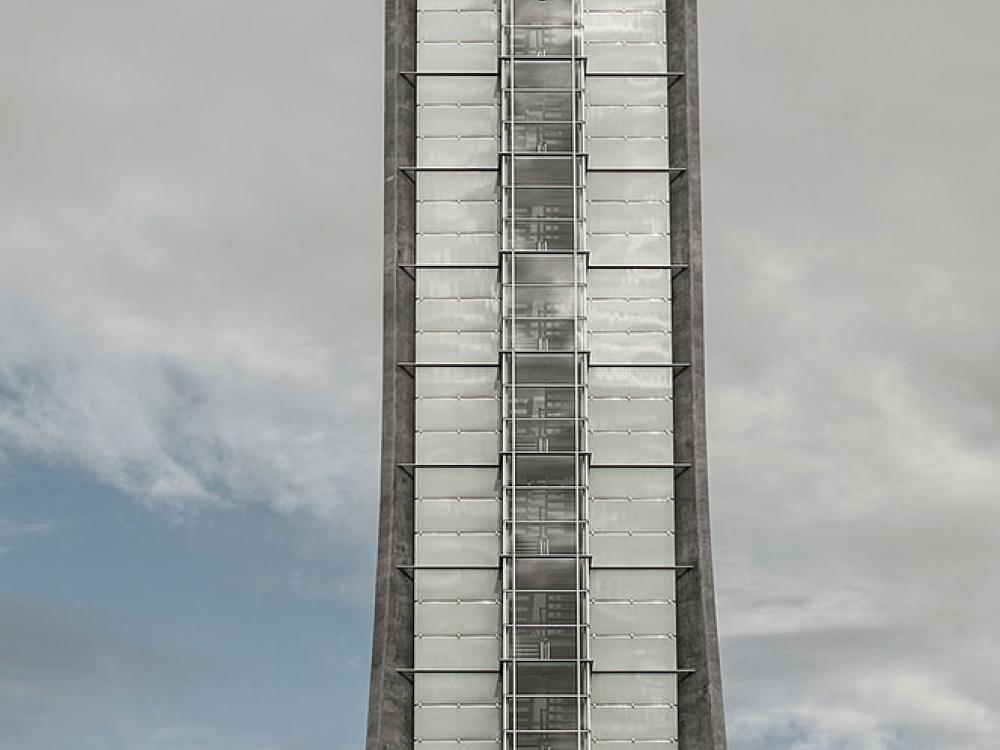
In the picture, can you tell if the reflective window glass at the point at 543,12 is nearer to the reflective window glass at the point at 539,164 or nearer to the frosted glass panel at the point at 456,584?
the reflective window glass at the point at 539,164

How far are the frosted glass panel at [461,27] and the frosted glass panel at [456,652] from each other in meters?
24.2

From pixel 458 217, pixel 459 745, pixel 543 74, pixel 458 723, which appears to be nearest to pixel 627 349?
pixel 458 217

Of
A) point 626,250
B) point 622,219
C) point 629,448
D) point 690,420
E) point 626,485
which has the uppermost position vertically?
point 622,219

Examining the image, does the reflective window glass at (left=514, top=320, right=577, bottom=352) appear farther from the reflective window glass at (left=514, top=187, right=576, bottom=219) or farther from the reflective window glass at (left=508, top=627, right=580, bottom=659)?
the reflective window glass at (left=508, top=627, right=580, bottom=659)

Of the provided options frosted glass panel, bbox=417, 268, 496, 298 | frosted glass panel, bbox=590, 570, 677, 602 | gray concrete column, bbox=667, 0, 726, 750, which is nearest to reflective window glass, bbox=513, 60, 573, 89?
gray concrete column, bbox=667, 0, 726, 750

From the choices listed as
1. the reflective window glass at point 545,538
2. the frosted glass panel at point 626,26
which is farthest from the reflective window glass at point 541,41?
the reflective window glass at point 545,538

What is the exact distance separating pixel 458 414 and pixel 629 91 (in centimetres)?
1493

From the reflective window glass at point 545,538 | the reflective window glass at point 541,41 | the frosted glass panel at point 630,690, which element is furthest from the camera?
the reflective window glass at point 541,41

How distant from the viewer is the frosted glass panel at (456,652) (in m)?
69.4

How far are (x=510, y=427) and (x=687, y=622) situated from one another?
393 inches

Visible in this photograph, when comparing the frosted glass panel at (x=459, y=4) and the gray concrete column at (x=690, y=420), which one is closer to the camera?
the gray concrete column at (x=690, y=420)

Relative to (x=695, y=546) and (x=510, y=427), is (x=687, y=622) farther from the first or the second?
(x=510, y=427)

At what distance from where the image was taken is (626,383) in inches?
2825

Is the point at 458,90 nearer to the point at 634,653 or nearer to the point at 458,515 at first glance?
the point at 458,515
